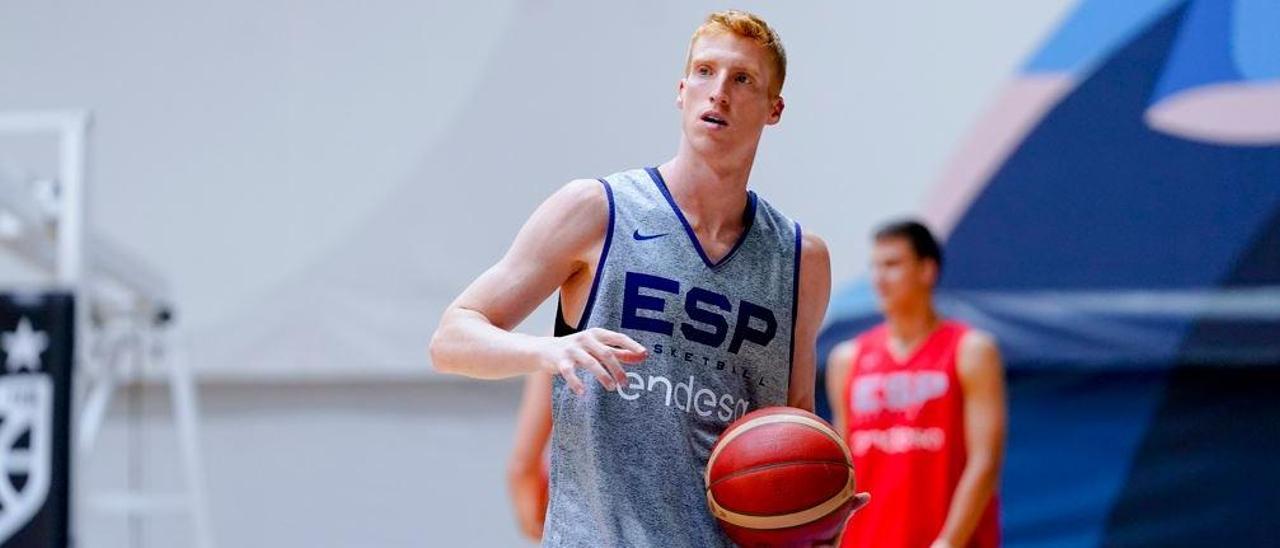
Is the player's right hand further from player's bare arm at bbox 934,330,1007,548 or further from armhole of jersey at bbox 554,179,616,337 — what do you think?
player's bare arm at bbox 934,330,1007,548

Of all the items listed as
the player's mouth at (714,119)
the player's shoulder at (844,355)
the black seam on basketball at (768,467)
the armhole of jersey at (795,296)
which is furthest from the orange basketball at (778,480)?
the player's shoulder at (844,355)

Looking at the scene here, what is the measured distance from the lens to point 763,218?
317 centimetres

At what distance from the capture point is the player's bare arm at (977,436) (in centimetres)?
558

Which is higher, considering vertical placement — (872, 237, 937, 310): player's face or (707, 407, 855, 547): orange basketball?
(872, 237, 937, 310): player's face

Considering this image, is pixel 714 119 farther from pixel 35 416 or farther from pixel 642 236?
pixel 35 416

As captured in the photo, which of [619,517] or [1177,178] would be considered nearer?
[619,517]

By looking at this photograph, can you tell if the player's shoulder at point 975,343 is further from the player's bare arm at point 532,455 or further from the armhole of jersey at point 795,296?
the armhole of jersey at point 795,296

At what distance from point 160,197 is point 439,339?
611 centimetres

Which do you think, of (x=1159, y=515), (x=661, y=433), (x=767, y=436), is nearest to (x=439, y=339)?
(x=661, y=433)

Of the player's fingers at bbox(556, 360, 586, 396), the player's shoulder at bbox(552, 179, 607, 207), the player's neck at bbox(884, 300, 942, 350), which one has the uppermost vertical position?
the player's shoulder at bbox(552, 179, 607, 207)

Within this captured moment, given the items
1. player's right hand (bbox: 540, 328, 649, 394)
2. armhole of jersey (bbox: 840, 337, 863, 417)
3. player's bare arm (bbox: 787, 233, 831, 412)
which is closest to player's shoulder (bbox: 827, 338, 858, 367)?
A: armhole of jersey (bbox: 840, 337, 863, 417)

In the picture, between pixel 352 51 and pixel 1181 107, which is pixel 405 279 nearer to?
pixel 352 51

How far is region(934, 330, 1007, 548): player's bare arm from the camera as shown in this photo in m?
5.58

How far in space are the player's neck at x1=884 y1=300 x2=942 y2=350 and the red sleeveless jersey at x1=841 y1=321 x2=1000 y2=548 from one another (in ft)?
0.15
